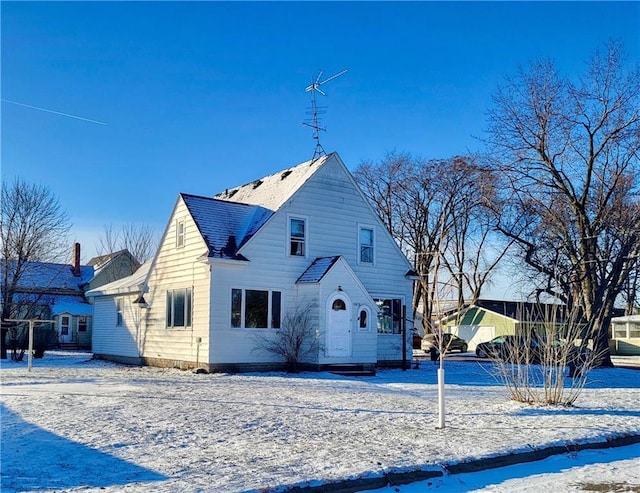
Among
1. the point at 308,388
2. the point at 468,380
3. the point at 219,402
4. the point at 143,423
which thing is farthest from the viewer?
the point at 468,380

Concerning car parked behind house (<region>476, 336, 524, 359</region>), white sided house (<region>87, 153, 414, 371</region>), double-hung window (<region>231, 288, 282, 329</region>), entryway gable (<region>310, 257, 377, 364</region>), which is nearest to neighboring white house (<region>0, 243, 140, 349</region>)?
white sided house (<region>87, 153, 414, 371</region>)

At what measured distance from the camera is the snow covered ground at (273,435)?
738 cm

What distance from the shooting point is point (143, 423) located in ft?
33.9

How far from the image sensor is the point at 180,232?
76.8ft

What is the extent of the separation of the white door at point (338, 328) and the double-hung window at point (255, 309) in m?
1.78

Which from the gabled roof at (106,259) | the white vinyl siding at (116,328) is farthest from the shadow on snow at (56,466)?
the gabled roof at (106,259)

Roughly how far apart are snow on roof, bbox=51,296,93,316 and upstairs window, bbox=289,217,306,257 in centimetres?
2640

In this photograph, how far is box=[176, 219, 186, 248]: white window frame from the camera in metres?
23.2

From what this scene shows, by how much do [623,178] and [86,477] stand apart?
2402cm

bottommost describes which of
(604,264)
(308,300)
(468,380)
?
(468,380)

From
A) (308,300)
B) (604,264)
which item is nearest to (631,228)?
(604,264)

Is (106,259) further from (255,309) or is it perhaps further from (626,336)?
(626,336)

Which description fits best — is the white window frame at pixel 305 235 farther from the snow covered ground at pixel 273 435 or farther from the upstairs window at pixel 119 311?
the upstairs window at pixel 119 311

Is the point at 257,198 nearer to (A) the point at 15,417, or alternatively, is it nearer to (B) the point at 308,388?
(B) the point at 308,388
